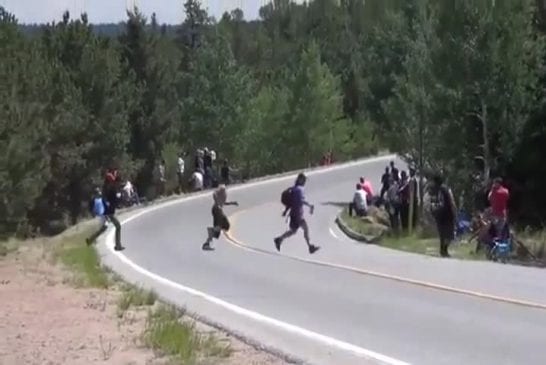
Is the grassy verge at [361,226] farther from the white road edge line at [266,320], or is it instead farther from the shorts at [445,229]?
the shorts at [445,229]

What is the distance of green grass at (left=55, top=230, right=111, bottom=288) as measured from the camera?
67.9ft

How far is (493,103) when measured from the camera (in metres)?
38.1

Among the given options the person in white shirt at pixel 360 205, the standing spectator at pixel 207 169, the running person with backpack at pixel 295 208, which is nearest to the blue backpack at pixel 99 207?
the running person with backpack at pixel 295 208

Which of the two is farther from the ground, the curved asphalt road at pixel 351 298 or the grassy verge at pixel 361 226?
the curved asphalt road at pixel 351 298

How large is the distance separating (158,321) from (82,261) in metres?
11.0

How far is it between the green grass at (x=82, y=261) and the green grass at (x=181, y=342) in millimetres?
6289

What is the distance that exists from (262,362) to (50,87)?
153 ft

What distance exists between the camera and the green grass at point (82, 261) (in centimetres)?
2069

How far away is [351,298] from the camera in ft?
57.0

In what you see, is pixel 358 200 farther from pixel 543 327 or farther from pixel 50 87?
pixel 543 327

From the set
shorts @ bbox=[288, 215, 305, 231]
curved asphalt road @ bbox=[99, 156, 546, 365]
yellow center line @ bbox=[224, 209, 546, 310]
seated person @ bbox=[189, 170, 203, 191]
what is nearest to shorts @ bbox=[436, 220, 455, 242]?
curved asphalt road @ bbox=[99, 156, 546, 365]

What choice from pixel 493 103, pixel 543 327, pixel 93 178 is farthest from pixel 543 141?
pixel 93 178

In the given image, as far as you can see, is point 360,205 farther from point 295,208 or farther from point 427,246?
point 295,208

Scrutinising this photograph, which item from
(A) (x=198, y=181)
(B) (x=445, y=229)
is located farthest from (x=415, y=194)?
(A) (x=198, y=181)
